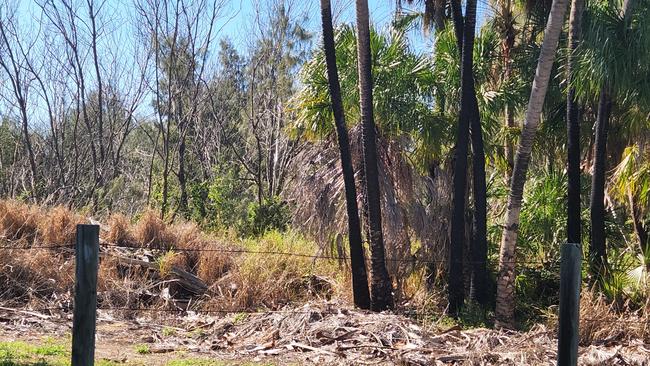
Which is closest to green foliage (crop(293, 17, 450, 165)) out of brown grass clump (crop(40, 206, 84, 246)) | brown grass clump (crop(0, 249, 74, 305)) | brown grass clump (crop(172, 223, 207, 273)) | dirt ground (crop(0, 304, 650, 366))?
brown grass clump (crop(172, 223, 207, 273))

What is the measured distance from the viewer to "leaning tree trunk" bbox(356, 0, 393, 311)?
11625 mm

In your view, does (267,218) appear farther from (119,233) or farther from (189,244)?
(119,233)

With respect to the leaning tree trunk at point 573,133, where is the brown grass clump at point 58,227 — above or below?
A: below

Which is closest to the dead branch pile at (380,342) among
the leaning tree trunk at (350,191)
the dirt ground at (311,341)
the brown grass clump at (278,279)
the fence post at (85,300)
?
the dirt ground at (311,341)

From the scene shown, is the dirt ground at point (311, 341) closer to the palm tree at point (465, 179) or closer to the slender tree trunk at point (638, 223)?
the palm tree at point (465, 179)

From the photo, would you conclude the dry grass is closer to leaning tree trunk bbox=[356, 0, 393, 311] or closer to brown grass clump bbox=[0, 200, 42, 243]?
brown grass clump bbox=[0, 200, 42, 243]

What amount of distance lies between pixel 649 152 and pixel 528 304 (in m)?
3.55

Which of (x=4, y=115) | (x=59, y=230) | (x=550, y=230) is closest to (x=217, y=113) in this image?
(x=4, y=115)

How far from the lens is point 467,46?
38.7 feet

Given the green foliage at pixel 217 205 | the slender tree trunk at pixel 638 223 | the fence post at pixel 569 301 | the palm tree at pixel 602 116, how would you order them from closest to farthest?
the fence post at pixel 569 301
the palm tree at pixel 602 116
the slender tree trunk at pixel 638 223
the green foliage at pixel 217 205

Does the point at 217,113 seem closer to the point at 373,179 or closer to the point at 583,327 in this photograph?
the point at 373,179

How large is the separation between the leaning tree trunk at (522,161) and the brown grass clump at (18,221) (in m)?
9.20

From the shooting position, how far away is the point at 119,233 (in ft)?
48.8

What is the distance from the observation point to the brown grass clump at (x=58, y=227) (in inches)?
548
